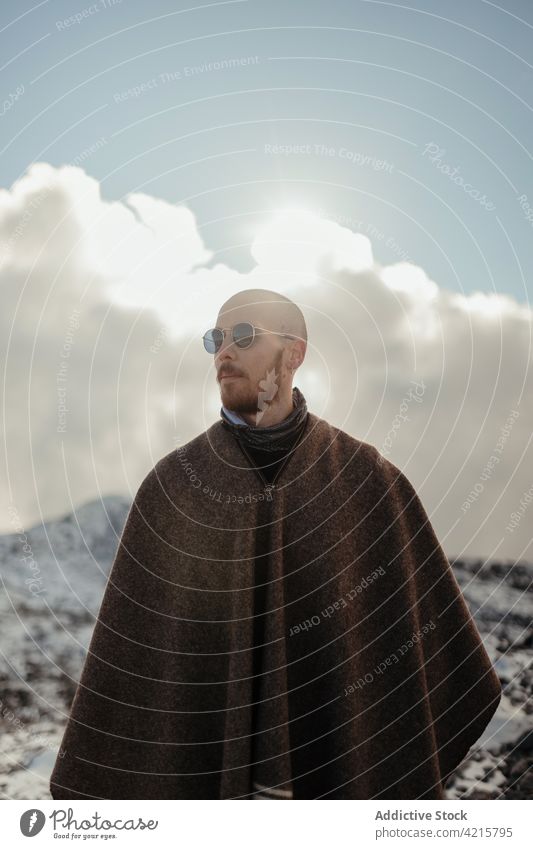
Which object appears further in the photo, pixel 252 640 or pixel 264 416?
pixel 264 416

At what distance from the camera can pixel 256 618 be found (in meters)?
2.27

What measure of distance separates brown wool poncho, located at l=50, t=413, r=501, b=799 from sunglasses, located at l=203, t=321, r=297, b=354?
0.30 m

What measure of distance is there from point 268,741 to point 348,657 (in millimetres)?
373

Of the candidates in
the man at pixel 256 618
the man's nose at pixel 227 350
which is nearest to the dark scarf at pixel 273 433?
the man at pixel 256 618

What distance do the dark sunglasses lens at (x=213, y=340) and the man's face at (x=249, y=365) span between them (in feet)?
0.06

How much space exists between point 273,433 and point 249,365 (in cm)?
24

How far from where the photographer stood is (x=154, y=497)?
2.35 m

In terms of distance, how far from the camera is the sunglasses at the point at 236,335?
7.41ft

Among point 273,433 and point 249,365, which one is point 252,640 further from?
point 249,365

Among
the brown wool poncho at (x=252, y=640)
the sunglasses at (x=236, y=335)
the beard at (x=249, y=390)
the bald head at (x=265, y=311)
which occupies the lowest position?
the brown wool poncho at (x=252, y=640)

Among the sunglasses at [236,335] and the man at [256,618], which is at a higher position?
the sunglasses at [236,335]

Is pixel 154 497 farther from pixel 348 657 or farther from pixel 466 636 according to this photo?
pixel 466 636

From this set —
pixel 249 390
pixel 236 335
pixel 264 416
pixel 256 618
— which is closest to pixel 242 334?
pixel 236 335

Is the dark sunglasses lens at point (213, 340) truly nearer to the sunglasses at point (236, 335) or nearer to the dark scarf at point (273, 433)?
the sunglasses at point (236, 335)
